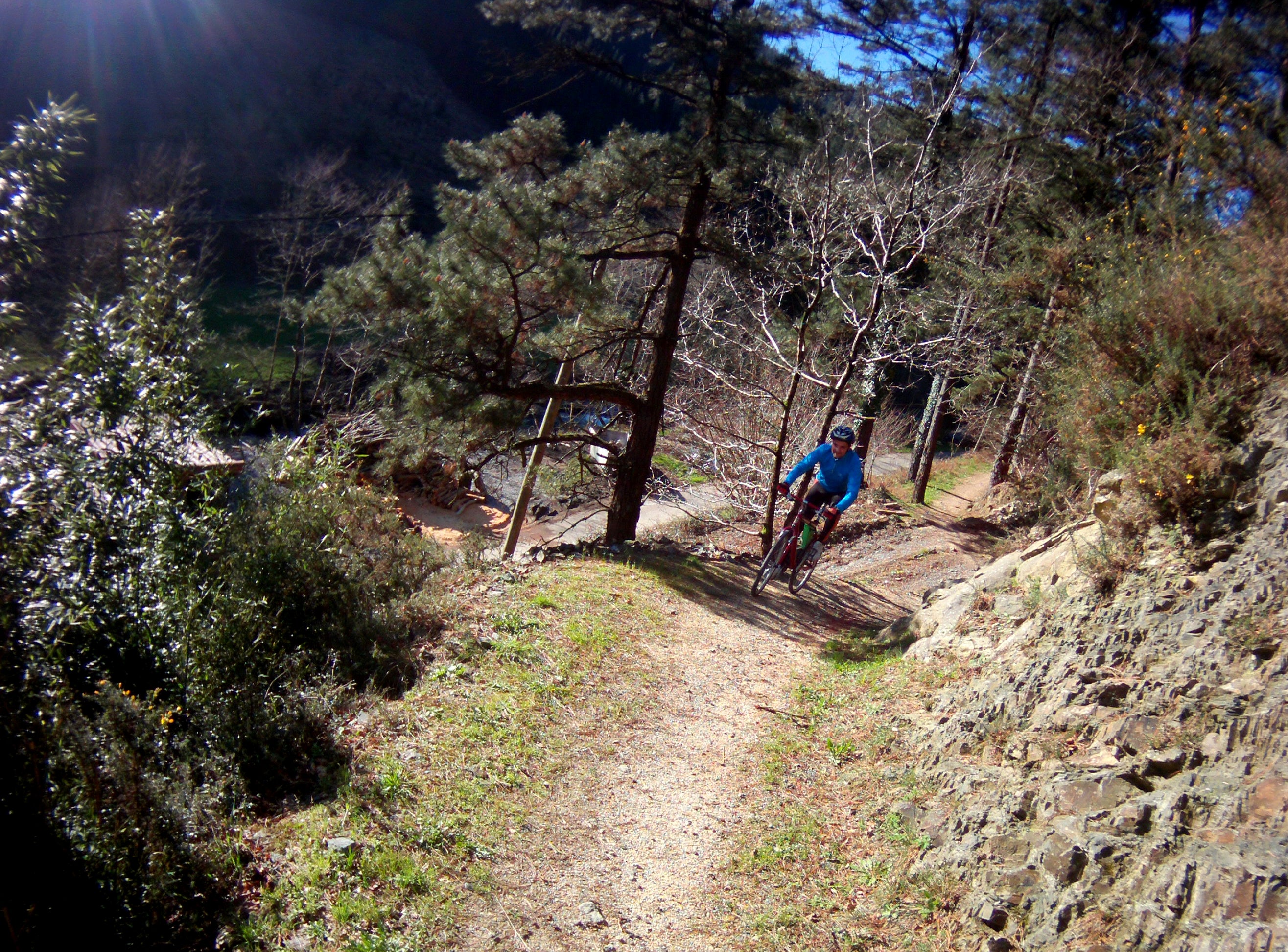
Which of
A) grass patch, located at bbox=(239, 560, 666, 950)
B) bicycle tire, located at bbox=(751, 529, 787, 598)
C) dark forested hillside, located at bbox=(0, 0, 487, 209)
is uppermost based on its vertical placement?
dark forested hillside, located at bbox=(0, 0, 487, 209)

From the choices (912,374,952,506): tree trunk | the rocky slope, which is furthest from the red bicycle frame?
(912,374,952,506): tree trunk

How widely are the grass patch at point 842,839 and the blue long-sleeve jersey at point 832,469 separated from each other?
2240 mm

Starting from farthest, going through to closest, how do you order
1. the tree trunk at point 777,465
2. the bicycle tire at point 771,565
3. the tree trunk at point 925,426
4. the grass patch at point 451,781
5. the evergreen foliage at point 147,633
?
the tree trunk at point 925,426 < the tree trunk at point 777,465 < the bicycle tire at point 771,565 < the grass patch at point 451,781 < the evergreen foliage at point 147,633

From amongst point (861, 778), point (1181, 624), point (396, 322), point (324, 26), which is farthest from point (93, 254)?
point (324, 26)

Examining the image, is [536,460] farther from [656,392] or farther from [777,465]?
[777,465]

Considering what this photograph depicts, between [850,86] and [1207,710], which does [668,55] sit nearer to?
[850,86]

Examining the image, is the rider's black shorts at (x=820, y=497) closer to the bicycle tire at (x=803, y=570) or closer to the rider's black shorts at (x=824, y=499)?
the rider's black shorts at (x=824, y=499)

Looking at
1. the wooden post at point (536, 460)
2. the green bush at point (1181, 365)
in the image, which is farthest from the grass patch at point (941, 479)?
the green bush at point (1181, 365)

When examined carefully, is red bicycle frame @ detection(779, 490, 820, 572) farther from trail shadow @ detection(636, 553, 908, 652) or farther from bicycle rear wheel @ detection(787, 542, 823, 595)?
trail shadow @ detection(636, 553, 908, 652)

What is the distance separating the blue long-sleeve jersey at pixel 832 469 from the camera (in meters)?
8.15

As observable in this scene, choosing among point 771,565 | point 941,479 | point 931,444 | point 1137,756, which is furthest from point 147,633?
point 941,479

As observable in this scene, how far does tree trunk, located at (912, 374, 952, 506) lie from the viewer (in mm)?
18047

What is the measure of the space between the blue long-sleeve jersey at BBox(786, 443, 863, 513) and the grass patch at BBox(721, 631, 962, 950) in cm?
224

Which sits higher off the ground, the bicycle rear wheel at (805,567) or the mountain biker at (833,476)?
the mountain biker at (833,476)
